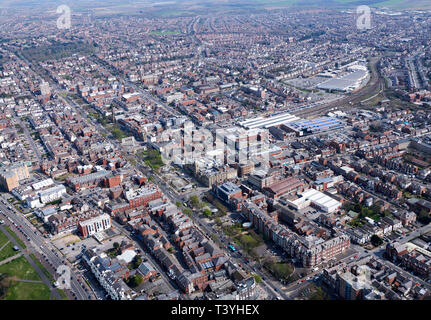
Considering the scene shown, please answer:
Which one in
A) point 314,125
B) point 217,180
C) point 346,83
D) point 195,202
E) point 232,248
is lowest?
point 232,248

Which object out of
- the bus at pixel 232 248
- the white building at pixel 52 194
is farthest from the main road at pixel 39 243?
the bus at pixel 232 248

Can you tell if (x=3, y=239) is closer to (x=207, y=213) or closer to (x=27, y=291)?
(x=27, y=291)

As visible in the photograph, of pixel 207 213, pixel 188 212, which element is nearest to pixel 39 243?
pixel 188 212

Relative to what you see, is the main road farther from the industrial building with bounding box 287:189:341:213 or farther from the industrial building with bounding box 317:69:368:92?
the industrial building with bounding box 317:69:368:92

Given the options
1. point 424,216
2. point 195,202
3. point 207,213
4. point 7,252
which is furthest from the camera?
point 195,202

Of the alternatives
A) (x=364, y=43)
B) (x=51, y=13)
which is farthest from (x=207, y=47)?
(x=51, y=13)

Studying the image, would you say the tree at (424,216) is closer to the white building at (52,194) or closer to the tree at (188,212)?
the tree at (188,212)

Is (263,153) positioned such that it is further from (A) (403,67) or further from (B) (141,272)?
(A) (403,67)
